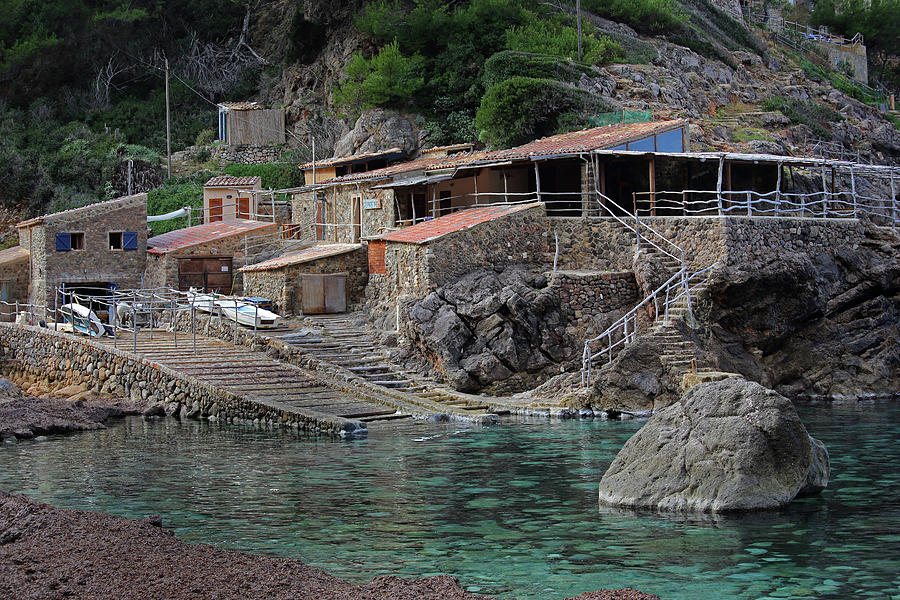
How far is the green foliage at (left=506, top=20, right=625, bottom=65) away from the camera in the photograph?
4534 centimetres

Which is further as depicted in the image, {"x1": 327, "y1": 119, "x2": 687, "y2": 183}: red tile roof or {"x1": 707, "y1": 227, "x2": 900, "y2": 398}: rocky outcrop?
{"x1": 327, "y1": 119, "x2": 687, "y2": 183}: red tile roof

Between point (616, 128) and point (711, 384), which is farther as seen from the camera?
point (616, 128)

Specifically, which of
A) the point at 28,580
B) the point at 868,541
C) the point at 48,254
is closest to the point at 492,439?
the point at 868,541

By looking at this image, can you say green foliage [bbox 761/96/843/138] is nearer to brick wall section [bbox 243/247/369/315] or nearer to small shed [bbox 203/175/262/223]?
brick wall section [bbox 243/247/369/315]

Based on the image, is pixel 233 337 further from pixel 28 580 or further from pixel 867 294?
pixel 28 580

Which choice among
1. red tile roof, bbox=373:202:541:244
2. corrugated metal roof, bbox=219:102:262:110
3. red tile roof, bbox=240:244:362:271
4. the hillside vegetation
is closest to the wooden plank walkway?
red tile roof, bbox=240:244:362:271

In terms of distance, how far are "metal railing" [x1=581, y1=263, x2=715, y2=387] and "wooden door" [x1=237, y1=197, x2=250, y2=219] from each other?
68.5 feet

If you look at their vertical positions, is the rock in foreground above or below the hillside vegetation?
below

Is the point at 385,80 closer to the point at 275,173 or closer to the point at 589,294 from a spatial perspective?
the point at 275,173

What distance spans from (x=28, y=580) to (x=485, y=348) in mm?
17639

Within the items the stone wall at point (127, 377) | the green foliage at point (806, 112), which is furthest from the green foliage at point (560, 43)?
the stone wall at point (127, 377)

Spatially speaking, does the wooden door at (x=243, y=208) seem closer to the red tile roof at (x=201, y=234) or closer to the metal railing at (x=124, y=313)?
the red tile roof at (x=201, y=234)

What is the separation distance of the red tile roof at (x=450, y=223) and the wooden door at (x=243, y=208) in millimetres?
13947

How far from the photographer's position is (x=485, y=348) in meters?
27.3
